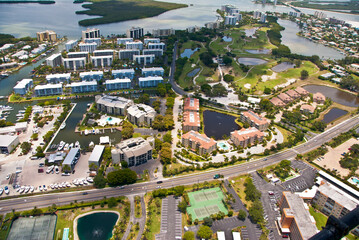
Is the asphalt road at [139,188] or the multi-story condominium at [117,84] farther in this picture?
the multi-story condominium at [117,84]

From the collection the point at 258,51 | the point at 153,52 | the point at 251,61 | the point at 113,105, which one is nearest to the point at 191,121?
the point at 113,105

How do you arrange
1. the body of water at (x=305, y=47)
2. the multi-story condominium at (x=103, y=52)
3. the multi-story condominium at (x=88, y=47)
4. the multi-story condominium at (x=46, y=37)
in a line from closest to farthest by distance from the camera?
the multi-story condominium at (x=103, y=52) → the multi-story condominium at (x=88, y=47) → the multi-story condominium at (x=46, y=37) → the body of water at (x=305, y=47)

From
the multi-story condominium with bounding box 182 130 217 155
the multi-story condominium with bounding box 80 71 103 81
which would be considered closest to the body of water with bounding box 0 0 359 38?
the multi-story condominium with bounding box 80 71 103 81

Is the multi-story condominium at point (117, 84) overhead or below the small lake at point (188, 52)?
below

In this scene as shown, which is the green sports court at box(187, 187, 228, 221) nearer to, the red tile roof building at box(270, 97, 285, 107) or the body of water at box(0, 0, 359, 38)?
the red tile roof building at box(270, 97, 285, 107)

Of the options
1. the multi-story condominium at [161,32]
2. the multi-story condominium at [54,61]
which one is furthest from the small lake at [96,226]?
the multi-story condominium at [161,32]

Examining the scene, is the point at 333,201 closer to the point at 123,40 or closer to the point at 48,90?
the point at 48,90

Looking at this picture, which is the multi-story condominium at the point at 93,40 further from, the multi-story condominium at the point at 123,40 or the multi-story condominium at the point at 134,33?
the multi-story condominium at the point at 134,33
